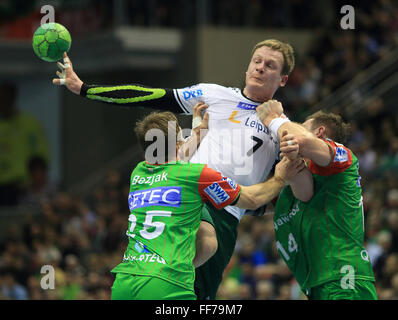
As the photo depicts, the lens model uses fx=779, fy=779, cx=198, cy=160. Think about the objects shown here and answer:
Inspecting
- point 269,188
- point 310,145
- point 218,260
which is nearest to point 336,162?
point 310,145

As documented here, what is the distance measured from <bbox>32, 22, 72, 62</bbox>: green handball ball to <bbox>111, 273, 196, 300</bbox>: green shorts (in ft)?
5.86

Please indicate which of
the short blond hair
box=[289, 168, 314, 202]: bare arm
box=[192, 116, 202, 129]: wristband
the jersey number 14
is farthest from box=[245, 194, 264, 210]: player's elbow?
the short blond hair

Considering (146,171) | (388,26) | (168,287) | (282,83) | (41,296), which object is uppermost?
(388,26)

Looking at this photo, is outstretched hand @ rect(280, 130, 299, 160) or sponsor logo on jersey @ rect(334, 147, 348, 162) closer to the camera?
outstretched hand @ rect(280, 130, 299, 160)

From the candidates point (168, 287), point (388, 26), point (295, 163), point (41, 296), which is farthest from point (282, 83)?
point (388, 26)

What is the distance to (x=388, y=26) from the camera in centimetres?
1389

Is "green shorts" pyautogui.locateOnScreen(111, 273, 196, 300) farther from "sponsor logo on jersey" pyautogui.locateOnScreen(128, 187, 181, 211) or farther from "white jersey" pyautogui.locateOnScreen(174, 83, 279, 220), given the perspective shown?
"white jersey" pyautogui.locateOnScreen(174, 83, 279, 220)

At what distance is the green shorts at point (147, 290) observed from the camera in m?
5.01

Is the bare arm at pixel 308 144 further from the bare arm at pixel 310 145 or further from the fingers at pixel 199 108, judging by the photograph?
the fingers at pixel 199 108

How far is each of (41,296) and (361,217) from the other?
25.3 feet

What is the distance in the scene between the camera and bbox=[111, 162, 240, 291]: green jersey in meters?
5.09

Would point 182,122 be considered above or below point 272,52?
below

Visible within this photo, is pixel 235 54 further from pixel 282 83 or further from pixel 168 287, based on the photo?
pixel 168 287

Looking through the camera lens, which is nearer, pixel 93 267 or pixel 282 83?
pixel 282 83
